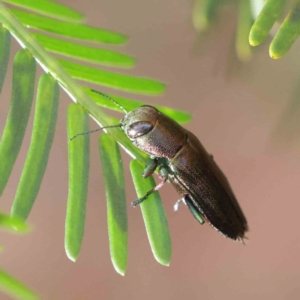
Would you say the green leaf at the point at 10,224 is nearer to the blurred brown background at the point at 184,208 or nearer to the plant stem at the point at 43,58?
the plant stem at the point at 43,58

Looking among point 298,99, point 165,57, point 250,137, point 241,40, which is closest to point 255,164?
point 250,137

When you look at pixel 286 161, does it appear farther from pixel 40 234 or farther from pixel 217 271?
pixel 40 234

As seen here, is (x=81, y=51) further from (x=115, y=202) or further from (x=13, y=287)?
(x=13, y=287)

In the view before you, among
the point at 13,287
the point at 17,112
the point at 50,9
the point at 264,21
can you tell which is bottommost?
the point at 13,287

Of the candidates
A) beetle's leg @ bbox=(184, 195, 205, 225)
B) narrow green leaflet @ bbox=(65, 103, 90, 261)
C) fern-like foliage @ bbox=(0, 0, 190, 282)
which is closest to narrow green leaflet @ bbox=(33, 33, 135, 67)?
fern-like foliage @ bbox=(0, 0, 190, 282)

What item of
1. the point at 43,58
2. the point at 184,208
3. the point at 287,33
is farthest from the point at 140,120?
the point at 184,208

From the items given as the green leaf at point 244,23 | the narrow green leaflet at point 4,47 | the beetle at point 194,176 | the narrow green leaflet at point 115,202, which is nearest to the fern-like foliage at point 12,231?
the narrow green leaflet at point 115,202
